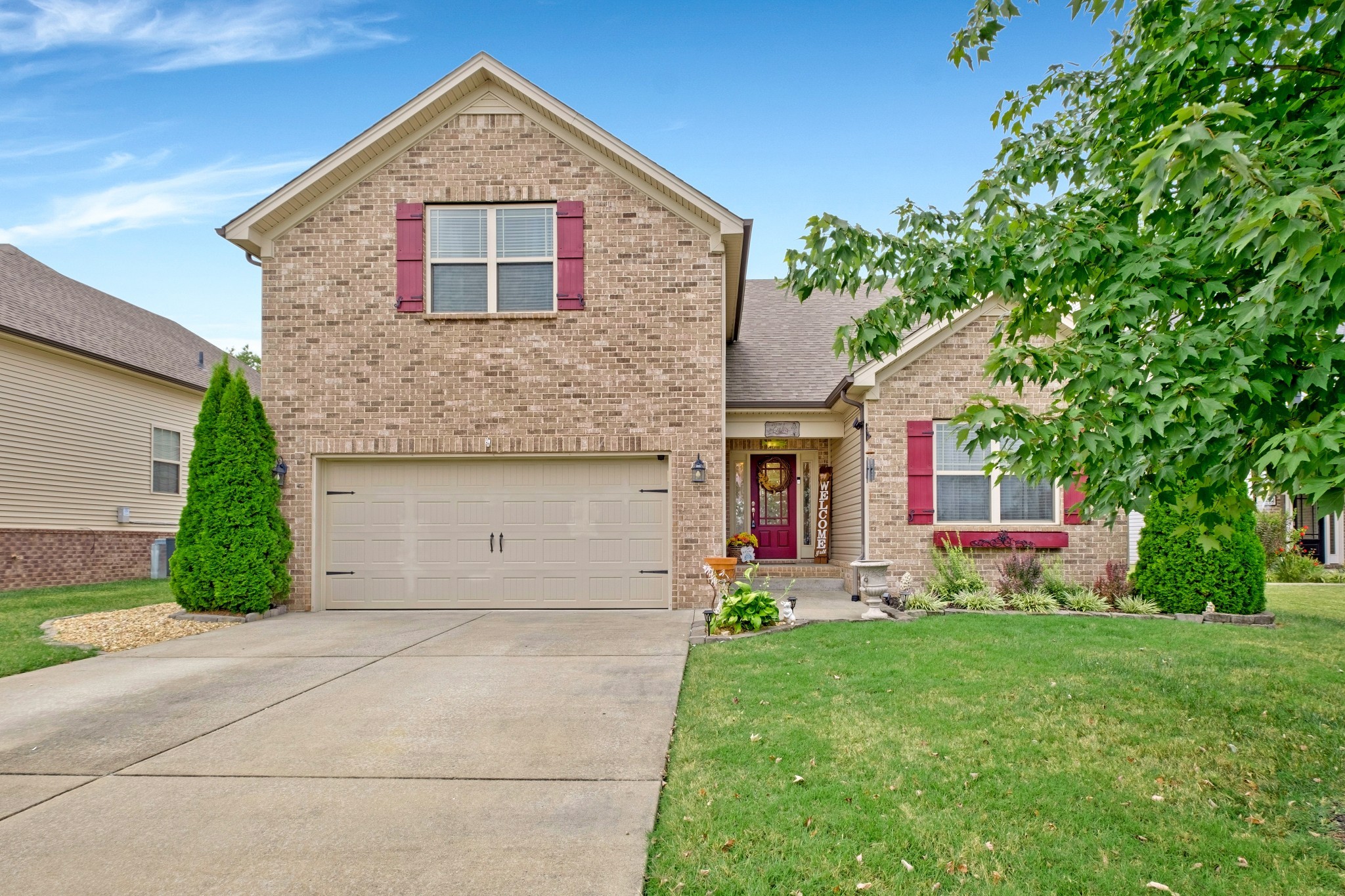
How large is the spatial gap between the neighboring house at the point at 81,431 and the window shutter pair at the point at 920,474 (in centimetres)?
1489

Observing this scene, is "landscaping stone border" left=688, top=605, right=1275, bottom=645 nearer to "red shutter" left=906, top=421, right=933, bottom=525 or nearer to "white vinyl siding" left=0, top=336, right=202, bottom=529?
"red shutter" left=906, top=421, right=933, bottom=525

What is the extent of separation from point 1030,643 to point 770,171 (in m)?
16.5

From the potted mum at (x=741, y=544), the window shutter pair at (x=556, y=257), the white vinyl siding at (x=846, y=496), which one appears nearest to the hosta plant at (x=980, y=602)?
the white vinyl siding at (x=846, y=496)

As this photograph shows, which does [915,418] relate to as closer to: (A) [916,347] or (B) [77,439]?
(A) [916,347]

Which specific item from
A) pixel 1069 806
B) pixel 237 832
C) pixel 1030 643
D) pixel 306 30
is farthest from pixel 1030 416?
pixel 306 30

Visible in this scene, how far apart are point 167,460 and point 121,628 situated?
409 inches

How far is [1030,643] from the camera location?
8055 mm

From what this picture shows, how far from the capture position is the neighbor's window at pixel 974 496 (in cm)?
1216

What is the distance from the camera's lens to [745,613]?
8922 millimetres

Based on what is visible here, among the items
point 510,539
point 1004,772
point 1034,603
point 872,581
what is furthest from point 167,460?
point 1004,772

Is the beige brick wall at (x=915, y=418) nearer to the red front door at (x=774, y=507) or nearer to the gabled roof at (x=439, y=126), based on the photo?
the gabled roof at (x=439, y=126)

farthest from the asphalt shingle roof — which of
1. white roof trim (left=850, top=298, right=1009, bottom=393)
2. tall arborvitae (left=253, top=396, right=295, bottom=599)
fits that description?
tall arborvitae (left=253, top=396, right=295, bottom=599)

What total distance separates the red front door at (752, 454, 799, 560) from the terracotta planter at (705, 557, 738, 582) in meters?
5.23

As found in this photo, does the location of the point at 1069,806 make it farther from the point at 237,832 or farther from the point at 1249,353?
the point at 237,832
